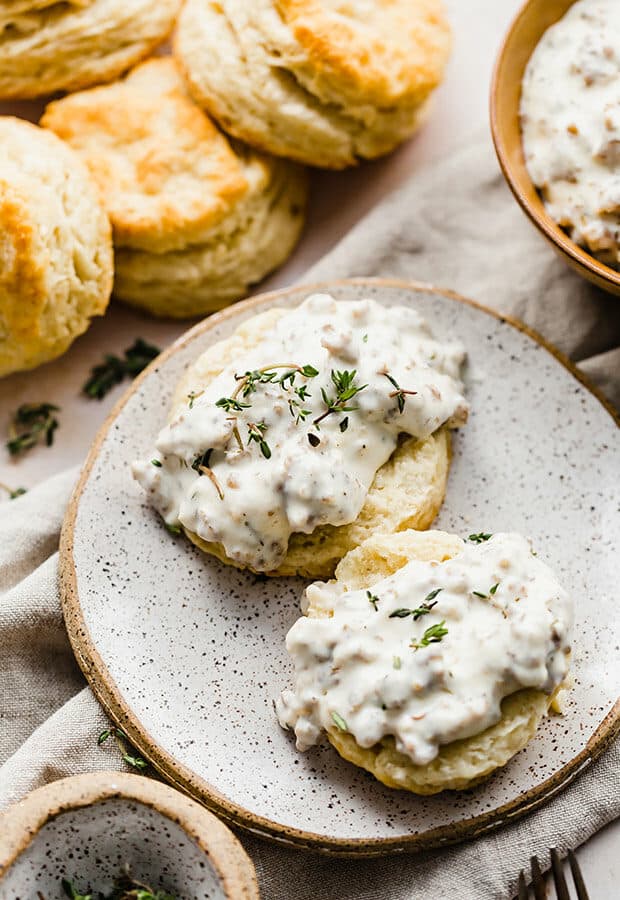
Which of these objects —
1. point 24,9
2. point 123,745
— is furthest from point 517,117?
point 123,745

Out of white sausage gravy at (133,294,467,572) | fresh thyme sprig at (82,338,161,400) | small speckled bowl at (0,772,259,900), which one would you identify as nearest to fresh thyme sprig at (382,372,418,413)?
white sausage gravy at (133,294,467,572)

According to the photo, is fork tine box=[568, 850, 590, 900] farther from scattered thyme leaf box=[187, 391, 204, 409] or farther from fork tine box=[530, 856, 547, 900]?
scattered thyme leaf box=[187, 391, 204, 409]

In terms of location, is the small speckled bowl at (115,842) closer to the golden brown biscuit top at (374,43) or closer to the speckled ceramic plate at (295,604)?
the speckled ceramic plate at (295,604)

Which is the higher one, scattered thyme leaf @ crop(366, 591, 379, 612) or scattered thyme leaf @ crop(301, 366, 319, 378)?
scattered thyme leaf @ crop(301, 366, 319, 378)

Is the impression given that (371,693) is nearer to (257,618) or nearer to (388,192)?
(257,618)

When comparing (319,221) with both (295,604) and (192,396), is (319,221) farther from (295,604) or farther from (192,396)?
(295,604)

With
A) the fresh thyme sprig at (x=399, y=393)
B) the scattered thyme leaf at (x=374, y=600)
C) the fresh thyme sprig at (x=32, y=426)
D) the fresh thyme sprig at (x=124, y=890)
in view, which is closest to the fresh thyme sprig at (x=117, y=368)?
the fresh thyme sprig at (x=32, y=426)
